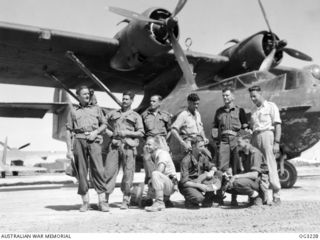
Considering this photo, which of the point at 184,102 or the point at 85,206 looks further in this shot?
the point at 184,102

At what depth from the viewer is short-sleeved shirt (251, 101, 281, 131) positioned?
6082mm

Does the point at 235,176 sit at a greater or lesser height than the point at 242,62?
lesser

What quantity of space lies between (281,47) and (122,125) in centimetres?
743

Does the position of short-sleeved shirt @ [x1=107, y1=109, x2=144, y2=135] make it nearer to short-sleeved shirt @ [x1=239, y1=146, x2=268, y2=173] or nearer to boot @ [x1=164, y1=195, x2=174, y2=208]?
boot @ [x1=164, y1=195, x2=174, y2=208]

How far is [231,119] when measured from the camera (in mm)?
6340

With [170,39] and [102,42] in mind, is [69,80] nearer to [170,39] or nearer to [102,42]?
[102,42]

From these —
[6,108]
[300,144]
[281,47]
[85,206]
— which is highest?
[281,47]

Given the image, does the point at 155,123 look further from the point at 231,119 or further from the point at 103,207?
the point at 103,207

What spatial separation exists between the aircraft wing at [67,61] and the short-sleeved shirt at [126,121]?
5.15 m

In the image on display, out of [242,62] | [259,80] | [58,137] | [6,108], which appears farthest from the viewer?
[58,137]

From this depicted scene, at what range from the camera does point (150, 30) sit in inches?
413

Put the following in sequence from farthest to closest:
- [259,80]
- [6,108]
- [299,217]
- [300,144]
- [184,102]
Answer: [6,108] → [184,102] → [259,80] → [300,144] → [299,217]

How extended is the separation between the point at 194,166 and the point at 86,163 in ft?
5.22

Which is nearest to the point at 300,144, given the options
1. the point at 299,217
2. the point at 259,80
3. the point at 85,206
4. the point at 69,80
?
the point at 259,80
